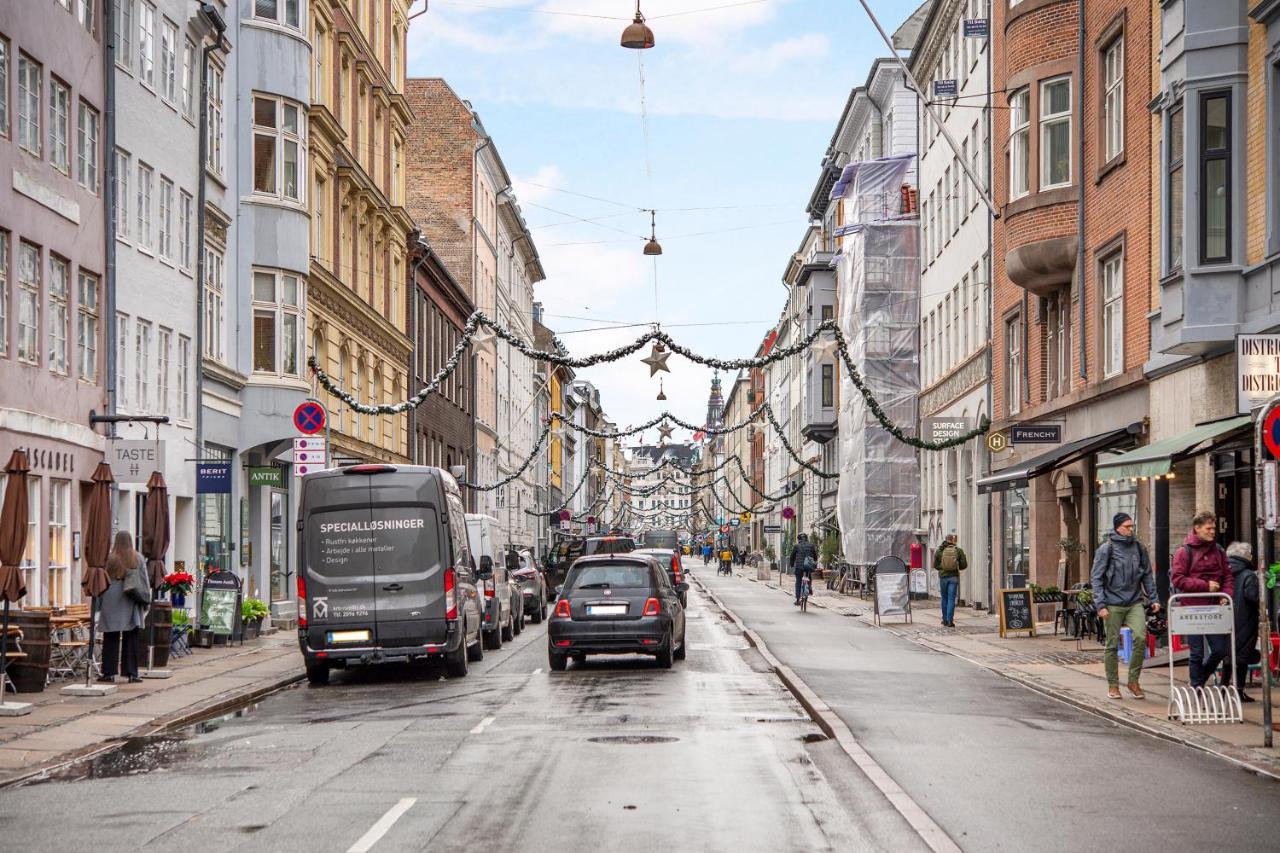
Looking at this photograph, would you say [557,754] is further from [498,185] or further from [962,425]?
[498,185]

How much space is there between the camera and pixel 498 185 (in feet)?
252

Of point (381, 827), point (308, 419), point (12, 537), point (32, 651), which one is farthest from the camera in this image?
point (308, 419)

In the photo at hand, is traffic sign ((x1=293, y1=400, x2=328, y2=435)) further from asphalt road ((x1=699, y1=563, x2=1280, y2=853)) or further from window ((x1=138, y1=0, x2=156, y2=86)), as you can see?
asphalt road ((x1=699, y1=563, x2=1280, y2=853))

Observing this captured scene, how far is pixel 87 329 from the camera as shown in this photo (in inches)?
981

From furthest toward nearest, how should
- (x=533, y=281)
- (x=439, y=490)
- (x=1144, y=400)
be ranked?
(x=533, y=281) → (x=1144, y=400) → (x=439, y=490)

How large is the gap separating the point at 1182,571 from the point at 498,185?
61994 mm

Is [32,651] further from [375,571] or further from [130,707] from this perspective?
[375,571]

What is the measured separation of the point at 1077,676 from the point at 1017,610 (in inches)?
310

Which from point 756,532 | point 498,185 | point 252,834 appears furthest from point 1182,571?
point 756,532

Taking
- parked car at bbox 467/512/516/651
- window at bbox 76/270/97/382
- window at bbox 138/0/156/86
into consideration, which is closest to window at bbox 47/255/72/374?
window at bbox 76/270/97/382

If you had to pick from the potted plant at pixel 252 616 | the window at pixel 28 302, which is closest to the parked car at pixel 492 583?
the potted plant at pixel 252 616

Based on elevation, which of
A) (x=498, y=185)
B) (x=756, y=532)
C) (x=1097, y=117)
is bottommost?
(x=756, y=532)

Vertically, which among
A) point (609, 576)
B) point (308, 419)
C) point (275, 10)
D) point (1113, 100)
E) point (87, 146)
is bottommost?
point (609, 576)

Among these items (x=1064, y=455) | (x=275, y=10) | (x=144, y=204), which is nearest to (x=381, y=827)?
(x=1064, y=455)
